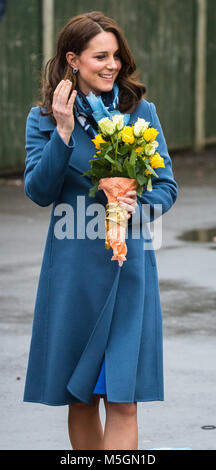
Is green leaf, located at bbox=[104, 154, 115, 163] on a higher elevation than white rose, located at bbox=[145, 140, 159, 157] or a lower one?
lower

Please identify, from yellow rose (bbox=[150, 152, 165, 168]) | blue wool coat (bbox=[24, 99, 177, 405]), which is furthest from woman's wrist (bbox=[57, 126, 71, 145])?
yellow rose (bbox=[150, 152, 165, 168])

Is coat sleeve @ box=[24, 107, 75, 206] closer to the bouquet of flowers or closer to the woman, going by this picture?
the woman

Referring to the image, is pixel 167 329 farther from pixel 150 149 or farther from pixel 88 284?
pixel 150 149

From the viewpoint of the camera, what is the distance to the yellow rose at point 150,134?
400 centimetres

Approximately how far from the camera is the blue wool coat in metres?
4.04

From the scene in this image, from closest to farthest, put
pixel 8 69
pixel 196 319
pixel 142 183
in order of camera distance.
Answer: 1. pixel 142 183
2. pixel 196 319
3. pixel 8 69

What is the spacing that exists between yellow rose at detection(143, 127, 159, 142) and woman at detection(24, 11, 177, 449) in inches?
6.4

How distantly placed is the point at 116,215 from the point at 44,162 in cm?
33

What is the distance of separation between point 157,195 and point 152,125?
0.30 m

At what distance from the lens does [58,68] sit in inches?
165

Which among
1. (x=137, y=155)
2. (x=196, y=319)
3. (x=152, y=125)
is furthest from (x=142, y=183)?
(x=196, y=319)

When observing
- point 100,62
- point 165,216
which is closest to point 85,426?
point 100,62

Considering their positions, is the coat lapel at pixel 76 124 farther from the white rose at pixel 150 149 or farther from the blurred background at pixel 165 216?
the blurred background at pixel 165 216

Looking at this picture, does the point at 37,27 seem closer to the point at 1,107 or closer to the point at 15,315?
the point at 1,107
